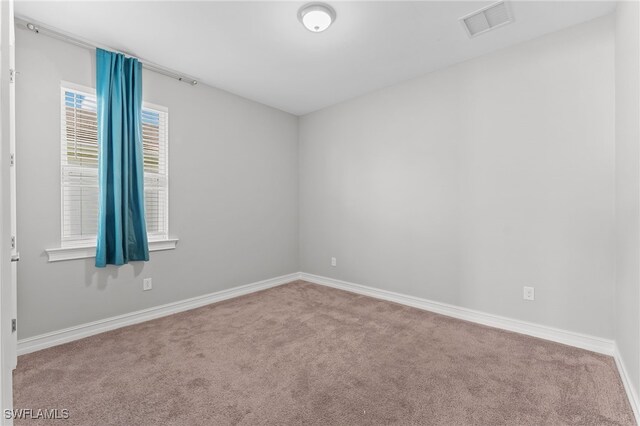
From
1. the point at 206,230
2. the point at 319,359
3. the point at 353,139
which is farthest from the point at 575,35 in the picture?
the point at 206,230

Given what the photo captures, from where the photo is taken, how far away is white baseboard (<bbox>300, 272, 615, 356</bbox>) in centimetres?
234

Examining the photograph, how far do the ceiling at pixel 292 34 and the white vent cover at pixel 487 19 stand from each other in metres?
0.05

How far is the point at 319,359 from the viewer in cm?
223

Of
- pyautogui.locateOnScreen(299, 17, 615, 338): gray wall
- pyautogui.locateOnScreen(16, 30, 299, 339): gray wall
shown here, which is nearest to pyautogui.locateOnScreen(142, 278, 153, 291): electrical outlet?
pyautogui.locateOnScreen(16, 30, 299, 339): gray wall

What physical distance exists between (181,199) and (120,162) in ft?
2.41

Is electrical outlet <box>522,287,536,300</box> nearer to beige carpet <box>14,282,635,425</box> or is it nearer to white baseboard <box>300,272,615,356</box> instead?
white baseboard <box>300,272,615,356</box>

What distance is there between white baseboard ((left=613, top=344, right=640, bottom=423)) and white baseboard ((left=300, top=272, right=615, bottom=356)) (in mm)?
126

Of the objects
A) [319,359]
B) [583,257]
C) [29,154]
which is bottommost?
[319,359]

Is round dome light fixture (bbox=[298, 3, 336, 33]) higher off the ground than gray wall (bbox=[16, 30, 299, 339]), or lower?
higher

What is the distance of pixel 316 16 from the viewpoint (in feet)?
7.20

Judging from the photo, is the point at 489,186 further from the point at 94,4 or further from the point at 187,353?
the point at 94,4

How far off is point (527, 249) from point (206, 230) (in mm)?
3359

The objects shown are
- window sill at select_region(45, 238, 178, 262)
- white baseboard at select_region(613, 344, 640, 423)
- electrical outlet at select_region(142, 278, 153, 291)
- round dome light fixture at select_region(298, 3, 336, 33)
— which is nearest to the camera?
white baseboard at select_region(613, 344, 640, 423)

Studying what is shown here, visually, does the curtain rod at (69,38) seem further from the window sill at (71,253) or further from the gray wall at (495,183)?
the gray wall at (495,183)
